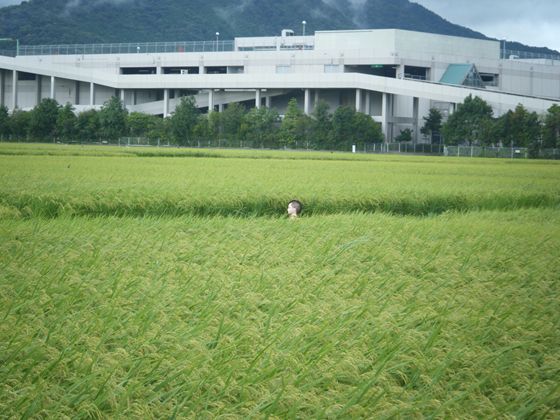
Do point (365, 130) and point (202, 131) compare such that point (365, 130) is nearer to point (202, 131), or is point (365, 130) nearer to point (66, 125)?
point (202, 131)

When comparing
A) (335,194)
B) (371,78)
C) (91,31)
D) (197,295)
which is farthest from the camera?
(91,31)

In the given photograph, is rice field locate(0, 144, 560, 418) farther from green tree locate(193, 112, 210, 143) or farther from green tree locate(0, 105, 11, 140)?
green tree locate(0, 105, 11, 140)

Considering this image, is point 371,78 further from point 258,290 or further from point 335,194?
point 258,290

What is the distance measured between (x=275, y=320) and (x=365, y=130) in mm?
52005

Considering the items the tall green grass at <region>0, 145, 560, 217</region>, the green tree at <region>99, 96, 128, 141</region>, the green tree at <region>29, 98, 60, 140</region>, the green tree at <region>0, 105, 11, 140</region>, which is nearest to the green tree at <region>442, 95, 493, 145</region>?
the green tree at <region>99, 96, 128, 141</region>

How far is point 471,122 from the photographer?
52.6 m

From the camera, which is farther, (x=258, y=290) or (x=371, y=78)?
(x=371, y=78)

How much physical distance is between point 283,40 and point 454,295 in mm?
71115

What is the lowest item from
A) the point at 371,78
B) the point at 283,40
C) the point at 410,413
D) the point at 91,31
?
the point at 410,413

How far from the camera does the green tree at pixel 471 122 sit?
5197cm

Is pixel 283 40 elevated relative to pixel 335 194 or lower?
elevated

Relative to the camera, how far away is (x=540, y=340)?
17.2ft

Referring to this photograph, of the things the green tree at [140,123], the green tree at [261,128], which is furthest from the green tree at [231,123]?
the green tree at [140,123]

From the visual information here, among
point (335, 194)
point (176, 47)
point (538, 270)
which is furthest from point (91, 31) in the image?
point (538, 270)
